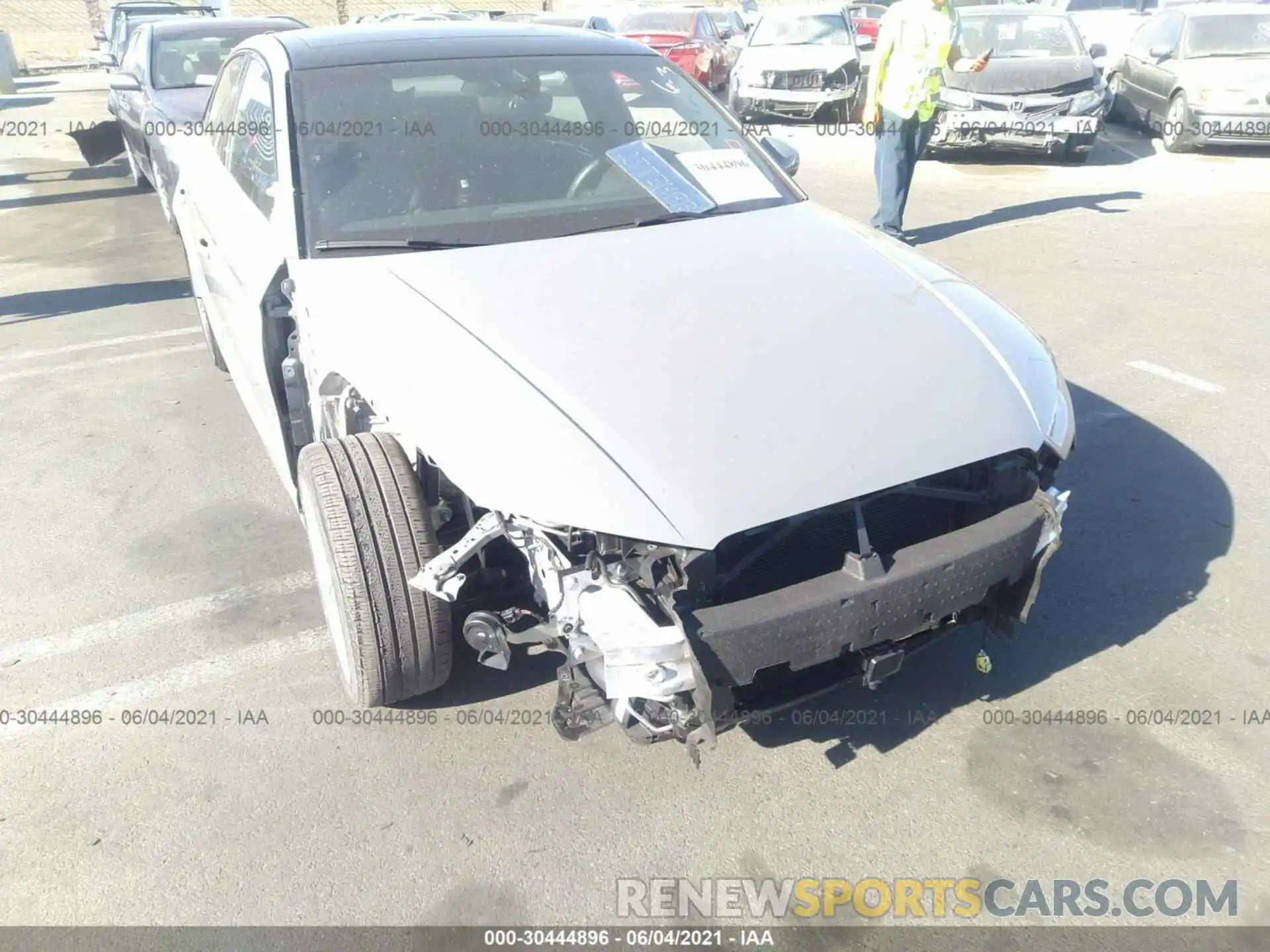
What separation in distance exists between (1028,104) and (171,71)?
28.5 ft

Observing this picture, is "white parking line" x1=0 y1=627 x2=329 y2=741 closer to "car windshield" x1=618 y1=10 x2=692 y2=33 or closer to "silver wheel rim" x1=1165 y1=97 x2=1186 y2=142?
"silver wheel rim" x1=1165 y1=97 x2=1186 y2=142

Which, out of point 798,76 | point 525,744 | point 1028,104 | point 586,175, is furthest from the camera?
point 798,76

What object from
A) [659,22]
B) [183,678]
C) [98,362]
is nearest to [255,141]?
[183,678]

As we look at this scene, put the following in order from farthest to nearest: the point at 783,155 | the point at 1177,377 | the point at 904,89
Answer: the point at 904,89 < the point at 1177,377 < the point at 783,155

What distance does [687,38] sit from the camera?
1720cm

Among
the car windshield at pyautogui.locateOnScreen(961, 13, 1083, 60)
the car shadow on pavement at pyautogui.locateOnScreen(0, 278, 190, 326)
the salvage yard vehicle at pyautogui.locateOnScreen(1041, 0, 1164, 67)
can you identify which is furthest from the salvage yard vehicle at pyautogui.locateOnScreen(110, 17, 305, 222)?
the salvage yard vehicle at pyautogui.locateOnScreen(1041, 0, 1164, 67)

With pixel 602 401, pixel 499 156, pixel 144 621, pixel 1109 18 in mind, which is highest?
pixel 1109 18

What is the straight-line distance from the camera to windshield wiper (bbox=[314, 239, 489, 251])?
3.04 metres

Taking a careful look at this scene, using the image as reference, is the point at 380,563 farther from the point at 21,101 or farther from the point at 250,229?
the point at 21,101

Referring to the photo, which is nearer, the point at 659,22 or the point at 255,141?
the point at 255,141

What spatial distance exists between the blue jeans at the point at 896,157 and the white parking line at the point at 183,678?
5.73m

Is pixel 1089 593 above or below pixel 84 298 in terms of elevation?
above

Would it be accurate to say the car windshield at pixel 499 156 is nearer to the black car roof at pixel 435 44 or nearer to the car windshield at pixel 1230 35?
the black car roof at pixel 435 44

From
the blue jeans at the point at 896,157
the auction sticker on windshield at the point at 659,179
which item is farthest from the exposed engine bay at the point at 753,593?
the blue jeans at the point at 896,157
